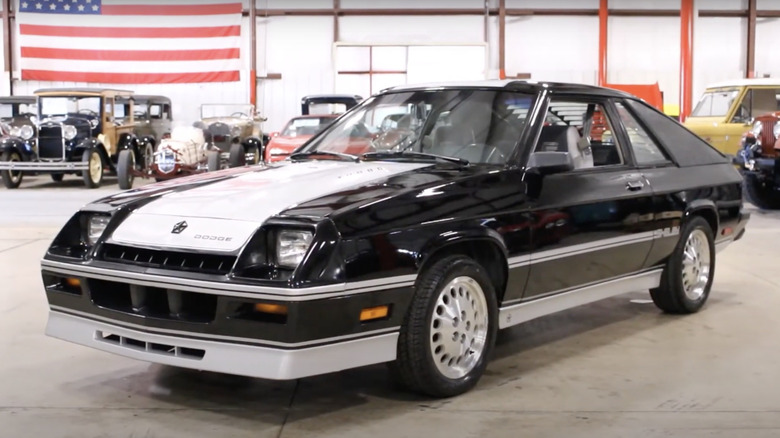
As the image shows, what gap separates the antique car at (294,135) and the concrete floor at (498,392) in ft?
28.3

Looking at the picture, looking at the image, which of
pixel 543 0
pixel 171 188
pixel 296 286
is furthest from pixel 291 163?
pixel 543 0

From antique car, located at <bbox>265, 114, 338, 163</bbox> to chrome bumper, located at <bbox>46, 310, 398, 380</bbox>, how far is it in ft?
33.2

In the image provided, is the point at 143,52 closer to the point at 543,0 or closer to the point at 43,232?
the point at 543,0

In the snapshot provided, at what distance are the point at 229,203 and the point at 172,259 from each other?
0.33m

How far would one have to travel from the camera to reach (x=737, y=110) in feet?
46.4

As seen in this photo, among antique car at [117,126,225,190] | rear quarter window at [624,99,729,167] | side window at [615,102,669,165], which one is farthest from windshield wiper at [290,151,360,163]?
antique car at [117,126,225,190]

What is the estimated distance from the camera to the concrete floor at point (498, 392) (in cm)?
337

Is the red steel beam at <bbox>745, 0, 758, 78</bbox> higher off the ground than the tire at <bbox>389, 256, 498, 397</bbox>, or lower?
higher

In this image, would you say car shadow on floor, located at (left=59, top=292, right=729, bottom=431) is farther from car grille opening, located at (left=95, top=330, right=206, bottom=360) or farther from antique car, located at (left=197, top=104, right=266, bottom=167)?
antique car, located at (left=197, top=104, right=266, bottom=167)

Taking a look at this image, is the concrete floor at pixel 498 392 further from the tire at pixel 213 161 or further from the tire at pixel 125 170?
the tire at pixel 125 170

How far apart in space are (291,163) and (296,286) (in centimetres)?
149

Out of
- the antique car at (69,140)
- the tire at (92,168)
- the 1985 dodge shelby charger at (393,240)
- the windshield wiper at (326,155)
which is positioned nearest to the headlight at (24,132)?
the antique car at (69,140)

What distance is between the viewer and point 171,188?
158 inches

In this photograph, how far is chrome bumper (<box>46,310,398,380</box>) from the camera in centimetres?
321
